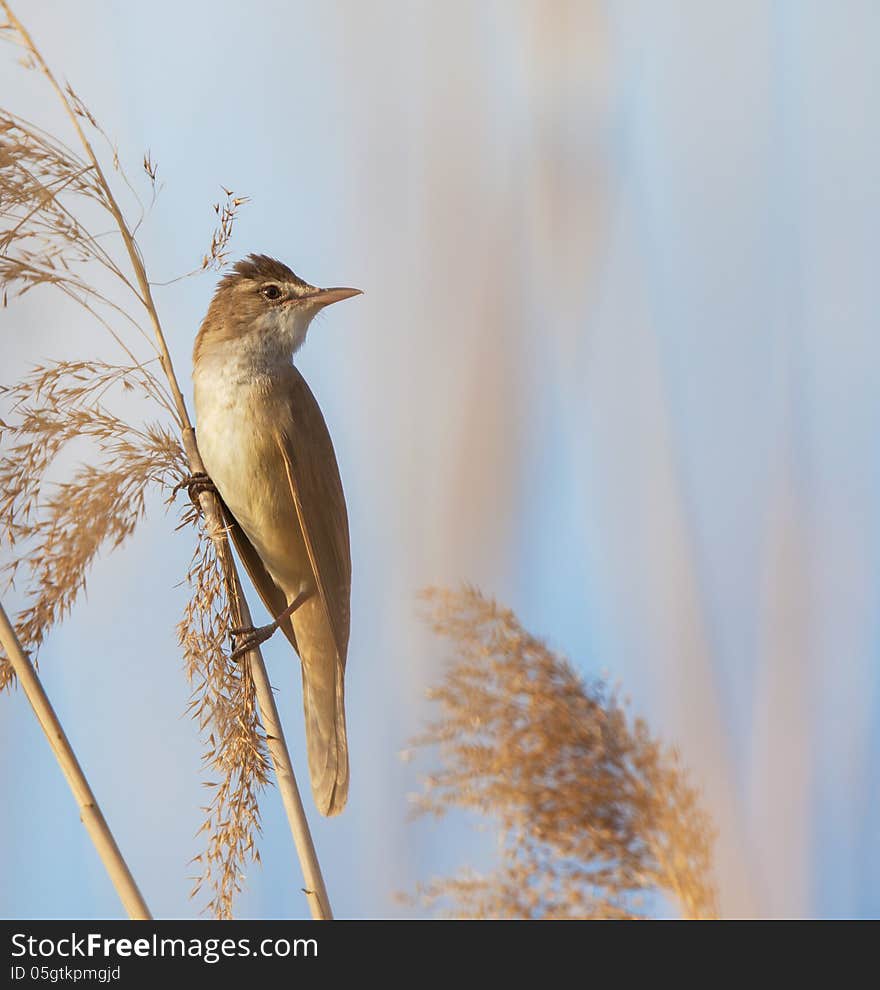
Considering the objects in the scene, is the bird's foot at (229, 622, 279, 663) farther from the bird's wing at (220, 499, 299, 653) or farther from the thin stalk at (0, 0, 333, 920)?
the bird's wing at (220, 499, 299, 653)

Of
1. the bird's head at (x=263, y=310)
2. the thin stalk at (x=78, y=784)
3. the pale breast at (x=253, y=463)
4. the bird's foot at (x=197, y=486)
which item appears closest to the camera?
the thin stalk at (x=78, y=784)

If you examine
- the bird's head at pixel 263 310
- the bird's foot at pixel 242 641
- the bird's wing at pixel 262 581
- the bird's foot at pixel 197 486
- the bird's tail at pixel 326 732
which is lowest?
the bird's tail at pixel 326 732

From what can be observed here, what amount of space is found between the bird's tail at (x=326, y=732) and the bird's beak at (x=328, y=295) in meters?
1.12

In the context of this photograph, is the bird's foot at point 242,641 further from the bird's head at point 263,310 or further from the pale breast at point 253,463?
the bird's head at point 263,310

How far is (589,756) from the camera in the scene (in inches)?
84.2

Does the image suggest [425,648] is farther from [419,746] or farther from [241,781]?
[241,781]

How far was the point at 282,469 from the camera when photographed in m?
3.47

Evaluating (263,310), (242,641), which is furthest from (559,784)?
(263,310)

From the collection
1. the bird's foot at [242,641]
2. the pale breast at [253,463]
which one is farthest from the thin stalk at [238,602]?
the pale breast at [253,463]

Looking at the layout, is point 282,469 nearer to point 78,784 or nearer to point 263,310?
point 263,310

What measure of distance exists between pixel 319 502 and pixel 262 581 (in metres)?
0.33

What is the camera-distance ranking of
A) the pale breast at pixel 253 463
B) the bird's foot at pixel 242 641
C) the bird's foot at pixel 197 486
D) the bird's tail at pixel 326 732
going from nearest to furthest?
the bird's foot at pixel 242 641 → the bird's foot at pixel 197 486 → the bird's tail at pixel 326 732 → the pale breast at pixel 253 463

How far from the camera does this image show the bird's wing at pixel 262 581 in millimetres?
3594

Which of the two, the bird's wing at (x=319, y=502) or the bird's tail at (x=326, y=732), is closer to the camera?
the bird's tail at (x=326, y=732)
